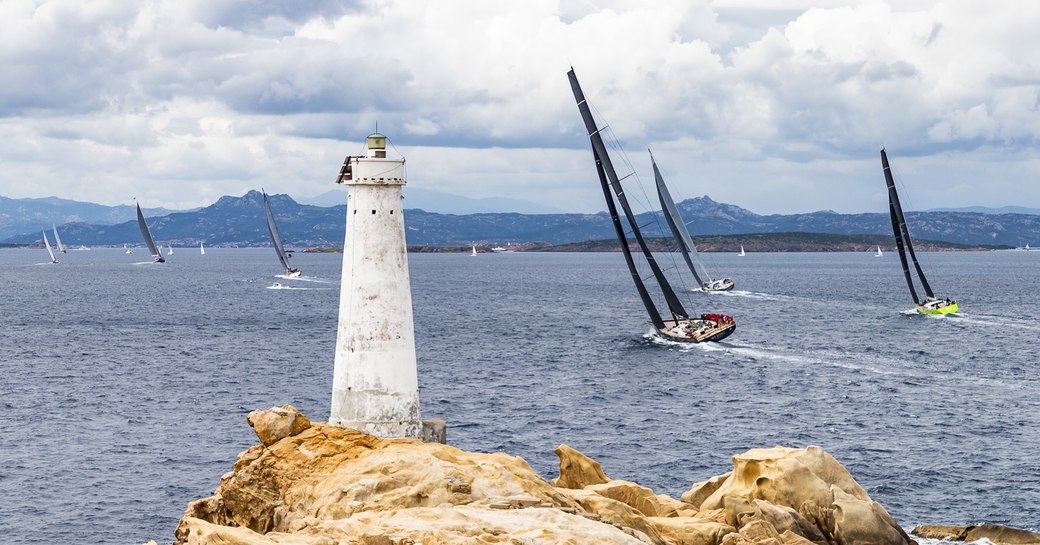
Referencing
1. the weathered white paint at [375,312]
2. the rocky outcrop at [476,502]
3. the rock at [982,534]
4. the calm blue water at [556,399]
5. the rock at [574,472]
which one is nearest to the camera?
the rocky outcrop at [476,502]

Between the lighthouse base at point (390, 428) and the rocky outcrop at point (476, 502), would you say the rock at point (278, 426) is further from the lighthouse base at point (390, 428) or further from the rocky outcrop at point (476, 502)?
the lighthouse base at point (390, 428)

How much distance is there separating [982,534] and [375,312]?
23995 mm

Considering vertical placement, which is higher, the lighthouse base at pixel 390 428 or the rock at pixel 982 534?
the lighthouse base at pixel 390 428

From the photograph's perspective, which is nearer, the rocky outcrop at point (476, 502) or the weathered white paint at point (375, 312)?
the rocky outcrop at point (476, 502)

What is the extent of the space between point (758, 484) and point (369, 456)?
12310 mm

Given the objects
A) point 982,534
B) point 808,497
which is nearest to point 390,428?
point 808,497

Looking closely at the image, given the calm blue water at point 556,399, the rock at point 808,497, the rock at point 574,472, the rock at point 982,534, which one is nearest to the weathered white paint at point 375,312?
the rock at point 574,472

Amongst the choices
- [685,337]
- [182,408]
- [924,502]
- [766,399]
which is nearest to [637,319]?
[685,337]

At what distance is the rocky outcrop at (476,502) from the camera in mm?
24578

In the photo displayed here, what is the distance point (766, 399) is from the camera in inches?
2879

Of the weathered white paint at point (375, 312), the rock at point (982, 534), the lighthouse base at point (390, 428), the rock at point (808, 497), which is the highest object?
the weathered white paint at point (375, 312)

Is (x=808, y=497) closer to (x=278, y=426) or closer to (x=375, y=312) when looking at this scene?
(x=375, y=312)

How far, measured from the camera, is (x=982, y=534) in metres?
40.5

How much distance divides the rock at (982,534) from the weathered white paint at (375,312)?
21.4 m
